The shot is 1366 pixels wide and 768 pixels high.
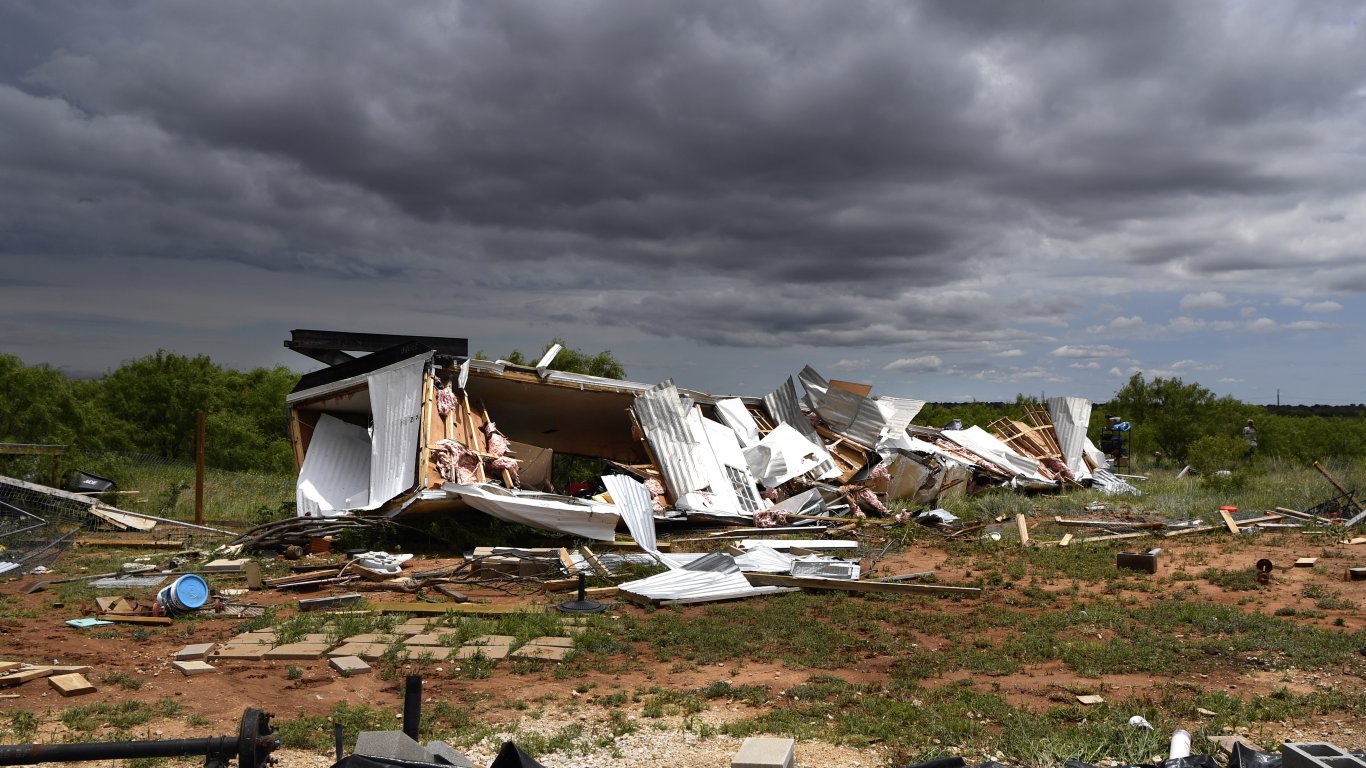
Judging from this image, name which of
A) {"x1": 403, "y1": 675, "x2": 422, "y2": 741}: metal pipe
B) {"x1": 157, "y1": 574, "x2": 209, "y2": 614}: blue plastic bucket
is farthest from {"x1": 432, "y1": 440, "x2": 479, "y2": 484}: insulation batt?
{"x1": 403, "y1": 675, "x2": 422, "y2": 741}: metal pipe

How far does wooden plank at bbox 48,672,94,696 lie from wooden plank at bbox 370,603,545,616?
10.3 ft

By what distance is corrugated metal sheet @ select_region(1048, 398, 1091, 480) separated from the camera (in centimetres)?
2517

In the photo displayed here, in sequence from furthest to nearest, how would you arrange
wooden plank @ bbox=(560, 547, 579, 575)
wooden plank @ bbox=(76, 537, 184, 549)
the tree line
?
the tree line → wooden plank @ bbox=(76, 537, 184, 549) → wooden plank @ bbox=(560, 547, 579, 575)

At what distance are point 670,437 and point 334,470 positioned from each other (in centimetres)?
601

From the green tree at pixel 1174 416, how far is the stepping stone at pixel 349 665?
31.5 meters

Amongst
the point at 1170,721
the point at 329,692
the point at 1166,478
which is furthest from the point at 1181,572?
the point at 1166,478

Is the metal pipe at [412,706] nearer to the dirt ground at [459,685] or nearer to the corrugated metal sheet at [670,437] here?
the dirt ground at [459,685]

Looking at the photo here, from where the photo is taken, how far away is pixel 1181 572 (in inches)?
457

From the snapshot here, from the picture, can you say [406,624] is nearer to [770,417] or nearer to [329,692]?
[329,692]

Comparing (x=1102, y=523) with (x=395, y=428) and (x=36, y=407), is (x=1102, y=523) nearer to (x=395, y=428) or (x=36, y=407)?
(x=395, y=428)

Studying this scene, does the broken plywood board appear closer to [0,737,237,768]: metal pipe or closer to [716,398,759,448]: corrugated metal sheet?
[0,737,237,768]: metal pipe

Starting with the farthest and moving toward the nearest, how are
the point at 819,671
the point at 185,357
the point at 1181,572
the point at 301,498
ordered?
the point at 185,357 → the point at 301,498 → the point at 1181,572 → the point at 819,671

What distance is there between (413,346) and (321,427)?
2.79m

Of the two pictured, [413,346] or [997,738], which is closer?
[997,738]
